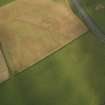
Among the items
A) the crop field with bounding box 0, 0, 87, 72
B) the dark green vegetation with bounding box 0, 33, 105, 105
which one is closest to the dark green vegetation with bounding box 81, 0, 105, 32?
the crop field with bounding box 0, 0, 87, 72

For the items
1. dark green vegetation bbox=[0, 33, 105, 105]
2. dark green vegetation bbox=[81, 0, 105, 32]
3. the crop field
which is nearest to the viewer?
dark green vegetation bbox=[0, 33, 105, 105]

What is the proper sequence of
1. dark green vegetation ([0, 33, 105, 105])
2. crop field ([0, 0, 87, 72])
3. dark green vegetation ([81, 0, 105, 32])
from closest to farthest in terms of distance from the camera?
1. dark green vegetation ([0, 33, 105, 105])
2. crop field ([0, 0, 87, 72])
3. dark green vegetation ([81, 0, 105, 32])

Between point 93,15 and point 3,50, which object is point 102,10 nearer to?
point 93,15

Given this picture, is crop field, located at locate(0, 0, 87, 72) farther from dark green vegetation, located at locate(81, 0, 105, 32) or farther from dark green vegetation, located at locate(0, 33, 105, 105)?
dark green vegetation, located at locate(81, 0, 105, 32)

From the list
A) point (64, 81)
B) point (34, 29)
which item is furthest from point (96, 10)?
point (64, 81)

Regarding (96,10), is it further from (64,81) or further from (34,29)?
(64,81)

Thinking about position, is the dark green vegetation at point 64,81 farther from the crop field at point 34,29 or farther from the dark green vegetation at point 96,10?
the dark green vegetation at point 96,10

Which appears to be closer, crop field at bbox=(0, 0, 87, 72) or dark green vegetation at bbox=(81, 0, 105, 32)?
crop field at bbox=(0, 0, 87, 72)
